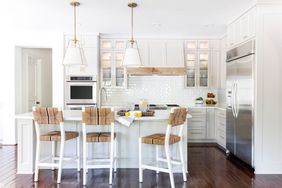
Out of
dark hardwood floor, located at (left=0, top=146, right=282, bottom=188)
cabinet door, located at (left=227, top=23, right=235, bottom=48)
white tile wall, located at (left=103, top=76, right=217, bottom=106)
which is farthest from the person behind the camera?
white tile wall, located at (left=103, top=76, right=217, bottom=106)

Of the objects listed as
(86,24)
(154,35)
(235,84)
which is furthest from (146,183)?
(154,35)

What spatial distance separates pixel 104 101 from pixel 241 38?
3.54m

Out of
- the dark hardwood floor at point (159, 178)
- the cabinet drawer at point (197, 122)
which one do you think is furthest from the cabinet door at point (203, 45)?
the dark hardwood floor at point (159, 178)

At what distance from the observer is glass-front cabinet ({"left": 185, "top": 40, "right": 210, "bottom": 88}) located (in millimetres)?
6105

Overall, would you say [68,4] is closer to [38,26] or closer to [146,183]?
[38,26]

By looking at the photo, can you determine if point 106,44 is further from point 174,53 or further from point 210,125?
point 210,125

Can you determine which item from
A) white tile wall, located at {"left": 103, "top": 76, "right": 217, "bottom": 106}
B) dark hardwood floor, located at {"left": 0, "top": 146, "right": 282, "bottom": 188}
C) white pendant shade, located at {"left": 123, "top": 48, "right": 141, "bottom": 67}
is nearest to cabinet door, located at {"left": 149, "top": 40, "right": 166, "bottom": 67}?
white tile wall, located at {"left": 103, "top": 76, "right": 217, "bottom": 106}

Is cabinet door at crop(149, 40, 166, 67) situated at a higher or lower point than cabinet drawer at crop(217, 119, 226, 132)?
higher

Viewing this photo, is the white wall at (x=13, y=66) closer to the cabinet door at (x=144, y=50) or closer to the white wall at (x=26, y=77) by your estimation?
the white wall at (x=26, y=77)


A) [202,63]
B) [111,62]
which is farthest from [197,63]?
[111,62]

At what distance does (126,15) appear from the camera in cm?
449

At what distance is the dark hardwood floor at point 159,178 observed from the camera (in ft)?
10.6

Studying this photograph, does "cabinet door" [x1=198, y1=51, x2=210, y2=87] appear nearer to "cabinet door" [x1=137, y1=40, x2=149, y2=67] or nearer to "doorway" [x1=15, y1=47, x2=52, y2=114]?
"cabinet door" [x1=137, y1=40, x2=149, y2=67]

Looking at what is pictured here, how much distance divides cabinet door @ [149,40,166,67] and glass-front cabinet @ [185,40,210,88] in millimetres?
622
